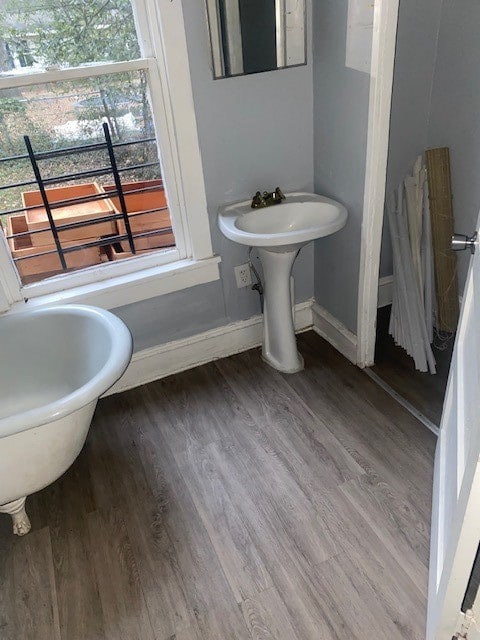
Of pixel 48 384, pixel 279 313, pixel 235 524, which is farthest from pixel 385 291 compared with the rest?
pixel 48 384

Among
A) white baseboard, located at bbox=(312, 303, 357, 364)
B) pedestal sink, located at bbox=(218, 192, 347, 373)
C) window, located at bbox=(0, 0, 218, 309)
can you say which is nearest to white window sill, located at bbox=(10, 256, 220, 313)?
window, located at bbox=(0, 0, 218, 309)

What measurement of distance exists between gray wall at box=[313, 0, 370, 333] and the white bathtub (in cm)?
105

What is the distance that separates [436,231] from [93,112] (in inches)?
62.7

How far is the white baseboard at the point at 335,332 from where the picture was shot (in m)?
2.39

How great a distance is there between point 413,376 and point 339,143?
1064 millimetres

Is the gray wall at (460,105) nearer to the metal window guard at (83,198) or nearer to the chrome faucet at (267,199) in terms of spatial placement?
the chrome faucet at (267,199)

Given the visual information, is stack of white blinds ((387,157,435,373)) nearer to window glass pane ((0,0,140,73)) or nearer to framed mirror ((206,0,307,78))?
framed mirror ((206,0,307,78))

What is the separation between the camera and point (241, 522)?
1738 millimetres

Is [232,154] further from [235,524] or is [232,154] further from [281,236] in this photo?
[235,524]

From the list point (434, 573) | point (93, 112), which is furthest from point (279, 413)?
point (93, 112)

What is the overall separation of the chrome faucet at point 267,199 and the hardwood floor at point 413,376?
88cm

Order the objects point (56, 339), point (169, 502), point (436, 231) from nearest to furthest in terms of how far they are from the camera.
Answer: point (169, 502) → point (56, 339) → point (436, 231)

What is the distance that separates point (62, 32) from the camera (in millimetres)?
1720

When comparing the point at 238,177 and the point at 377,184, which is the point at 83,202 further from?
the point at 377,184
